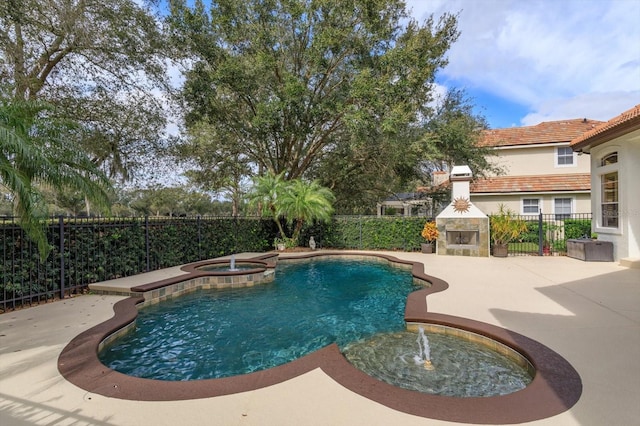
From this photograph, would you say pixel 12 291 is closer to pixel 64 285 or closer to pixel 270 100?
pixel 64 285

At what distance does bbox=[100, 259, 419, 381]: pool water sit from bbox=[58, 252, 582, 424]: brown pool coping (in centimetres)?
62

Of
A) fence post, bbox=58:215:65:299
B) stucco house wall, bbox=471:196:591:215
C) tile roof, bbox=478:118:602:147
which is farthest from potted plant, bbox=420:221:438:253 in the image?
fence post, bbox=58:215:65:299

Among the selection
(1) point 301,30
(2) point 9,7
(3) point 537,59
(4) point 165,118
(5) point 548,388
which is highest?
(1) point 301,30

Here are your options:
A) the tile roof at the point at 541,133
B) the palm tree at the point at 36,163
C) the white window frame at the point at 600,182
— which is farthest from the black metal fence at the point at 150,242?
the tile roof at the point at 541,133

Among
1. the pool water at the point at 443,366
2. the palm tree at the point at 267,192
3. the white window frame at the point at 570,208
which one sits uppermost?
the palm tree at the point at 267,192

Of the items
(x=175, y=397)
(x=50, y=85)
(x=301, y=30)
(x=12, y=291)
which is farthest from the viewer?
(x=301, y=30)

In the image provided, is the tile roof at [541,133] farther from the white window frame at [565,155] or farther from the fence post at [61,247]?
the fence post at [61,247]

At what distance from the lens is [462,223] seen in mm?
13125

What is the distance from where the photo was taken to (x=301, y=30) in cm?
1452

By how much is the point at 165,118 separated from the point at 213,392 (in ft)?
43.2

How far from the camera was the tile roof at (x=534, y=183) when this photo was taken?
1694 centimetres

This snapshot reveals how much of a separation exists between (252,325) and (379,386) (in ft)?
10.3

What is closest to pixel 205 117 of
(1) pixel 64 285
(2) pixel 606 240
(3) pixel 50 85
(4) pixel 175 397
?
(3) pixel 50 85

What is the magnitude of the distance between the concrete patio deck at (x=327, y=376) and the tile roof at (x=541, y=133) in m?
13.6
